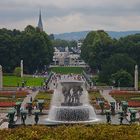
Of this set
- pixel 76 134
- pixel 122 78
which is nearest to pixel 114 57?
pixel 122 78

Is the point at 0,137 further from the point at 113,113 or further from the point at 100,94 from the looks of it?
the point at 100,94

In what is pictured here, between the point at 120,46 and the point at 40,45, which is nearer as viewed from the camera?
the point at 120,46

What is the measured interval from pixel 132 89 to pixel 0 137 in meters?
52.2

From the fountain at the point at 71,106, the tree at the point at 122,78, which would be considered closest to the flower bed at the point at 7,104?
the fountain at the point at 71,106

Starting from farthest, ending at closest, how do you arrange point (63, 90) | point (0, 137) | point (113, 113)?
point (113, 113) → point (63, 90) → point (0, 137)

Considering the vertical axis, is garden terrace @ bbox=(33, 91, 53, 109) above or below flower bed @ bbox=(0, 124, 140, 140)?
above

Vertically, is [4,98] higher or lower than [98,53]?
lower

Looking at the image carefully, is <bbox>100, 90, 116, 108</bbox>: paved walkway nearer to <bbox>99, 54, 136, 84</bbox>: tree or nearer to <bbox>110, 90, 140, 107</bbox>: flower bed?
<bbox>110, 90, 140, 107</bbox>: flower bed

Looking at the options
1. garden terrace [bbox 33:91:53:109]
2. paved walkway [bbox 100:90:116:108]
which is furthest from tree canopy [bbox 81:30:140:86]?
garden terrace [bbox 33:91:53:109]

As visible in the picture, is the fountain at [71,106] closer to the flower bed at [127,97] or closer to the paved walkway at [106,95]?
the flower bed at [127,97]

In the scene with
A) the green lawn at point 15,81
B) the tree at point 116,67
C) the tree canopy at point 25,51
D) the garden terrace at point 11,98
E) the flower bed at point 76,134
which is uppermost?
the tree canopy at point 25,51

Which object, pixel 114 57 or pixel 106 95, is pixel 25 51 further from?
pixel 106 95

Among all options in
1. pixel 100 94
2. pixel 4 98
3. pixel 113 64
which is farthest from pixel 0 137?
pixel 113 64

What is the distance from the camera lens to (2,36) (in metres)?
96.4
